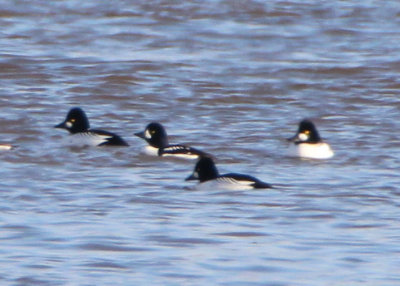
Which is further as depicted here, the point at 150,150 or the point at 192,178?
the point at 150,150

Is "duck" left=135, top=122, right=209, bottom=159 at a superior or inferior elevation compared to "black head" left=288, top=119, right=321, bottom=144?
inferior

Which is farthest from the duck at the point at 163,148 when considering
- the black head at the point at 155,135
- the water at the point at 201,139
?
the water at the point at 201,139

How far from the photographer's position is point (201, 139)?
14.6 m

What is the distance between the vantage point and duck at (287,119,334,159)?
13238 mm

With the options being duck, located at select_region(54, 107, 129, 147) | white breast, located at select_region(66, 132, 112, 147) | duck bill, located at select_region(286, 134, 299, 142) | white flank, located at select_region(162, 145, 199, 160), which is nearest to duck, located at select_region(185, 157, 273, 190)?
white flank, located at select_region(162, 145, 199, 160)

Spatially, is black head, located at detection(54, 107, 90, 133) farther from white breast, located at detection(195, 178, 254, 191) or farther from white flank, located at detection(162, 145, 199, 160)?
white breast, located at detection(195, 178, 254, 191)

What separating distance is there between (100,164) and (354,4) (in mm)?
14733

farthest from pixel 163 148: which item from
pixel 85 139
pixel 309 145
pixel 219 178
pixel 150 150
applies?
pixel 219 178

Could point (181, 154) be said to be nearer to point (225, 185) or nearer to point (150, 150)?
point (150, 150)

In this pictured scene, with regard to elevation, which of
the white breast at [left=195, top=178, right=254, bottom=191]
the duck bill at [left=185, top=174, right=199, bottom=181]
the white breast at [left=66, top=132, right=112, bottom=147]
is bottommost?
the white breast at [left=66, top=132, right=112, bottom=147]

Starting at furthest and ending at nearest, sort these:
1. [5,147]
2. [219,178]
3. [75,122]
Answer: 1. [75,122]
2. [5,147]
3. [219,178]

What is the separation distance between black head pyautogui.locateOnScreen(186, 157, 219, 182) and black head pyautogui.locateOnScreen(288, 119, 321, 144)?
1.75 m

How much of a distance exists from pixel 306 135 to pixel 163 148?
1.50m

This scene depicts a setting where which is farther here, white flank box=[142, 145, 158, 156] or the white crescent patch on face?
the white crescent patch on face
